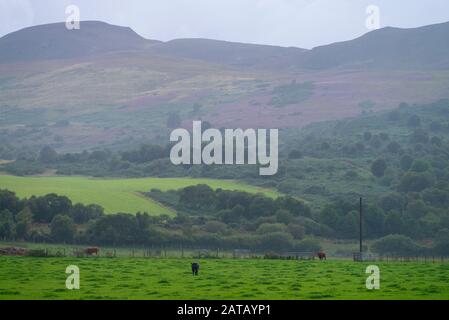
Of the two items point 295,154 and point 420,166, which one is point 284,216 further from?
point 295,154

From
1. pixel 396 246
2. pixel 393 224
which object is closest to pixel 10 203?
pixel 396 246

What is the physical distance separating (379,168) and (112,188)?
41.3 meters

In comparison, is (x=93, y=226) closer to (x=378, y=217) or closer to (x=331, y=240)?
(x=331, y=240)

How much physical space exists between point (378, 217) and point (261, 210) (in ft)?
39.5

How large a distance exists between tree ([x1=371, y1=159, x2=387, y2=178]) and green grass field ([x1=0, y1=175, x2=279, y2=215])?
23.6 meters

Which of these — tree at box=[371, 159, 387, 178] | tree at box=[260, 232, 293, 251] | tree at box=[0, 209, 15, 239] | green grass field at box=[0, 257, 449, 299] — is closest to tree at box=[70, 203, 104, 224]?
tree at box=[0, 209, 15, 239]

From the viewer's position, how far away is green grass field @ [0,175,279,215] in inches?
3458

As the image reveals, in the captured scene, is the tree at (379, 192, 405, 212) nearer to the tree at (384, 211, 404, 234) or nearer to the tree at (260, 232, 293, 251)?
the tree at (384, 211, 404, 234)

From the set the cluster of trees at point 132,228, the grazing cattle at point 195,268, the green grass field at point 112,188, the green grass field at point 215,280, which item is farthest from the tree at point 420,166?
the grazing cattle at point 195,268

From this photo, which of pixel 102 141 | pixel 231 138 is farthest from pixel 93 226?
pixel 102 141

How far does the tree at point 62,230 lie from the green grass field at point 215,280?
72.7 ft

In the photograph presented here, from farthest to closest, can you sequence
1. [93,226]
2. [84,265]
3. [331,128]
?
[331,128]
[93,226]
[84,265]

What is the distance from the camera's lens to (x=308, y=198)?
342ft

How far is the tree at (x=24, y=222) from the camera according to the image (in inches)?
2750
